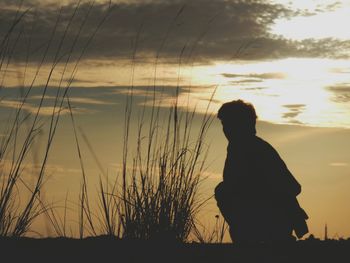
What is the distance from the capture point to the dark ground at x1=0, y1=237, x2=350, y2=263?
2.87m

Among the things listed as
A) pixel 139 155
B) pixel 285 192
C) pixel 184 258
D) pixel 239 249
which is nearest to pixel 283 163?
pixel 285 192

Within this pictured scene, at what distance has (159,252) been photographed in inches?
119

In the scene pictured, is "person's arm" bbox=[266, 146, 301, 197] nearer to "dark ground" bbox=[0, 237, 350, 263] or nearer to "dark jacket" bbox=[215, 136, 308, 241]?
"dark jacket" bbox=[215, 136, 308, 241]

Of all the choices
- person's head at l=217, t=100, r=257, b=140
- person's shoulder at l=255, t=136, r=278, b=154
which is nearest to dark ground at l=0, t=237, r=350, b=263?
person's shoulder at l=255, t=136, r=278, b=154

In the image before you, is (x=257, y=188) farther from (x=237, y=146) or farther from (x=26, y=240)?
(x=26, y=240)

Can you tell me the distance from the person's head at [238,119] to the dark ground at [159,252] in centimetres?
60

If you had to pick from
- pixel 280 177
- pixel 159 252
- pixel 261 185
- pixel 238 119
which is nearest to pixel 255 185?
pixel 261 185

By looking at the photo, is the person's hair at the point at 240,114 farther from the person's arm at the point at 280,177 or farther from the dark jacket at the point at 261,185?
the person's arm at the point at 280,177

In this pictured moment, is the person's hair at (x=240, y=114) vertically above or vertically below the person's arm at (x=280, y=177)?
above

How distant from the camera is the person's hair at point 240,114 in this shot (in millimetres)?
3291

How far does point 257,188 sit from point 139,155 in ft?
3.06

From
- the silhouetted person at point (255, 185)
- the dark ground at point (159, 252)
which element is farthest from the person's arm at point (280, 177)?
Result: the dark ground at point (159, 252)

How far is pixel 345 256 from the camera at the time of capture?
9.61ft

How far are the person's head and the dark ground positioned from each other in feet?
1.96
